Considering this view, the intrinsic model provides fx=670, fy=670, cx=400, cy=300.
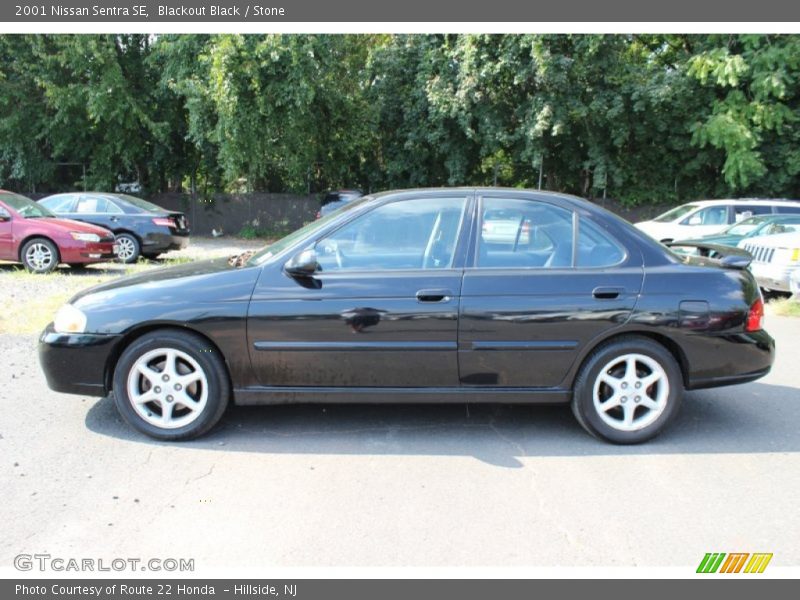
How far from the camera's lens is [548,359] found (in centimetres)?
430

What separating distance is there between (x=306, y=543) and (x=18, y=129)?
22420 mm

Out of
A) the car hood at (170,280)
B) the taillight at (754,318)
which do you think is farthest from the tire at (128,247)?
the taillight at (754,318)

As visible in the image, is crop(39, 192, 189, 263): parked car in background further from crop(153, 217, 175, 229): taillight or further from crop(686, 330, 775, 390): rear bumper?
crop(686, 330, 775, 390): rear bumper

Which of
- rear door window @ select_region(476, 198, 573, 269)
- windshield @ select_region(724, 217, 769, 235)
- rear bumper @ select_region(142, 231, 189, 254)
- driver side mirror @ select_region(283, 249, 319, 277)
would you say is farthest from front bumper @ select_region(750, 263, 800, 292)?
rear bumper @ select_region(142, 231, 189, 254)

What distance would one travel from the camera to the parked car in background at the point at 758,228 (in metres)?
11.2

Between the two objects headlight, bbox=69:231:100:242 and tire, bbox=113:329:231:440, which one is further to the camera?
headlight, bbox=69:231:100:242

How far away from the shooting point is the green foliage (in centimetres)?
1847

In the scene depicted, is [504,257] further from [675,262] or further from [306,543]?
[306,543]

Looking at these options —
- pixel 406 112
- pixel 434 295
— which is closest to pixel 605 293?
pixel 434 295

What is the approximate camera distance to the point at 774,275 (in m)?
9.96

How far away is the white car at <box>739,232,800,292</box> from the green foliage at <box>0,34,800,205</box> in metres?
9.16

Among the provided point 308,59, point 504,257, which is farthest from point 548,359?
point 308,59

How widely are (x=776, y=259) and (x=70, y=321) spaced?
31.3 feet

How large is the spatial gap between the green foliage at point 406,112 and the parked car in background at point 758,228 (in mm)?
6912
